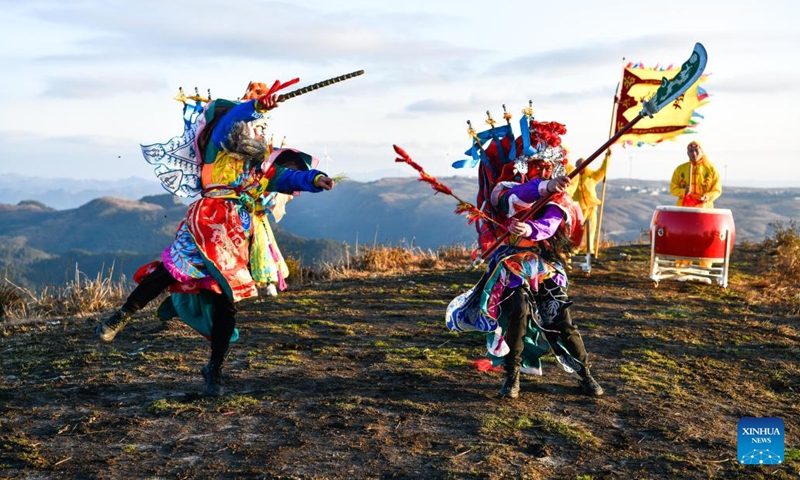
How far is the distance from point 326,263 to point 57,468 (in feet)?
25.6

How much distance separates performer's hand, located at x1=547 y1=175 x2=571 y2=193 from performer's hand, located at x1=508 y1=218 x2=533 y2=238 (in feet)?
0.86

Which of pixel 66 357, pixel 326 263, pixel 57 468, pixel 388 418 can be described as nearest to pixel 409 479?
pixel 388 418

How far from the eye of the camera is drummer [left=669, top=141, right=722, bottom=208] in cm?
1021

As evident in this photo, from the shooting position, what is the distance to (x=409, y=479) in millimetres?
3809

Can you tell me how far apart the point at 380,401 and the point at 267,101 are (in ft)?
6.71

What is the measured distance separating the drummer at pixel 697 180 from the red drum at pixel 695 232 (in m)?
0.45

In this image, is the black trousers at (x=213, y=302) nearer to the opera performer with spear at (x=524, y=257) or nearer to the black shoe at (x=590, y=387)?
the opera performer with spear at (x=524, y=257)

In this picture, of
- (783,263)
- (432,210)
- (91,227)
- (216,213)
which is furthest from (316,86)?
(91,227)

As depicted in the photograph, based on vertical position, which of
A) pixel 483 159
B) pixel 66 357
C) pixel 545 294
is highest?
pixel 483 159

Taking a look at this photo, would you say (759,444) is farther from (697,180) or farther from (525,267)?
(697,180)

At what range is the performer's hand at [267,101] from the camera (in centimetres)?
500

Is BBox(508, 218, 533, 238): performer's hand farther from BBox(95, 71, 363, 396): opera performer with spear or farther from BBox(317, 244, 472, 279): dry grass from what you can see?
BBox(317, 244, 472, 279): dry grass

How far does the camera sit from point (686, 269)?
9844 millimetres

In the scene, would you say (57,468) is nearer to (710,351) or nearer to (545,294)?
(545,294)
